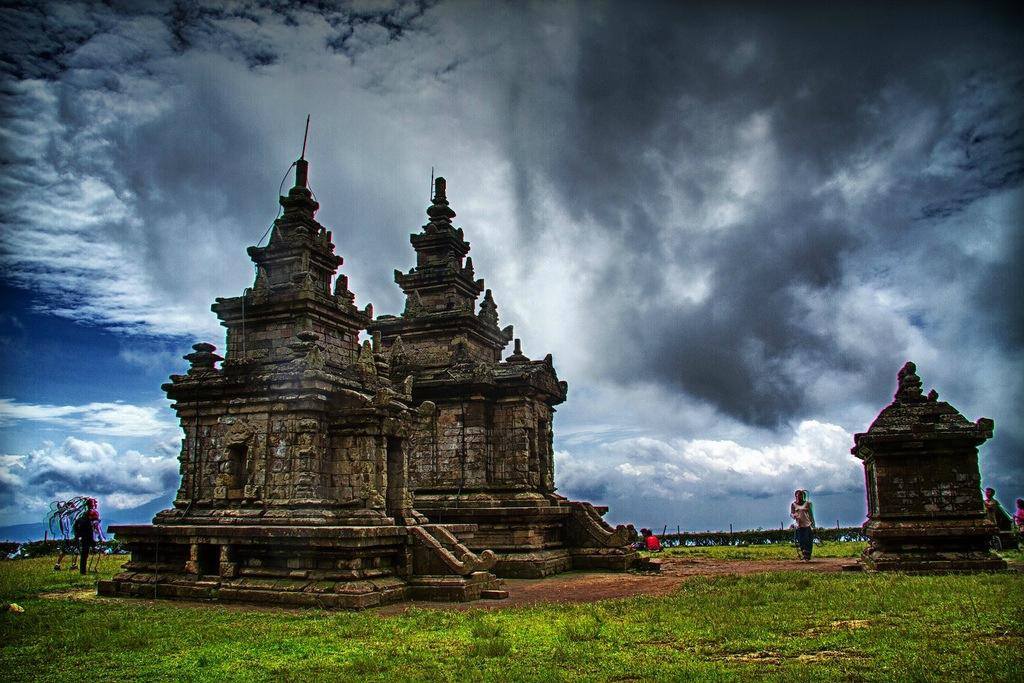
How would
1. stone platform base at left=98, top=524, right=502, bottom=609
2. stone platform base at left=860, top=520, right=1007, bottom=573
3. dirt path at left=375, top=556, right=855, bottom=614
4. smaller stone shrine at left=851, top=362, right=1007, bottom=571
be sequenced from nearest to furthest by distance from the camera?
stone platform base at left=98, top=524, right=502, bottom=609, dirt path at left=375, top=556, right=855, bottom=614, stone platform base at left=860, top=520, right=1007, bottom=573, smaller stone shrine at left=851, top=362, right=1007, bottom=571

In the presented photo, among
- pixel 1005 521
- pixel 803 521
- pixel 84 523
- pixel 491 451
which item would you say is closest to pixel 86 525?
pixel 84 523

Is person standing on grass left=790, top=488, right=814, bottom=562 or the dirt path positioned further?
person standing on grass left=790, top=488, right=814, bottom=562

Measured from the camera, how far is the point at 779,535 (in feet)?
117

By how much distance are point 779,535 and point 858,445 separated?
18.9m

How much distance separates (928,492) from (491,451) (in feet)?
38.4

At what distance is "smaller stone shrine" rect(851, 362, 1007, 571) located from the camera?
17.4m

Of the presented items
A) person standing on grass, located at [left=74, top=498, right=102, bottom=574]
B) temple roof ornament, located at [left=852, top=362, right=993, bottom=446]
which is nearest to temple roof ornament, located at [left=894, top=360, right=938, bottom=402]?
temple roof ornament, located at [left=852, top=362, right=993, bottom=446]

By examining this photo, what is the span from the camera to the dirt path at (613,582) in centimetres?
1435

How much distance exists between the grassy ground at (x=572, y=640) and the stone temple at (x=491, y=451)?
322 inches

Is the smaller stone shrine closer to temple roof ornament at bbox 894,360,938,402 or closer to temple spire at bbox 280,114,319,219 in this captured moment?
temple roof ornament at bbox 894,360,938,402

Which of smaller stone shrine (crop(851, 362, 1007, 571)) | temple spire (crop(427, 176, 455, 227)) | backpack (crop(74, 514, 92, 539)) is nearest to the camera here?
smaller stone shrine (crop(851, 362, 1007, 571))

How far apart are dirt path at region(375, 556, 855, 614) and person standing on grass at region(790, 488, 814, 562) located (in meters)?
0.43

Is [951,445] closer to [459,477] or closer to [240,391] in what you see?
[459,477]

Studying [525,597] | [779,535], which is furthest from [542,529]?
[779,535]
